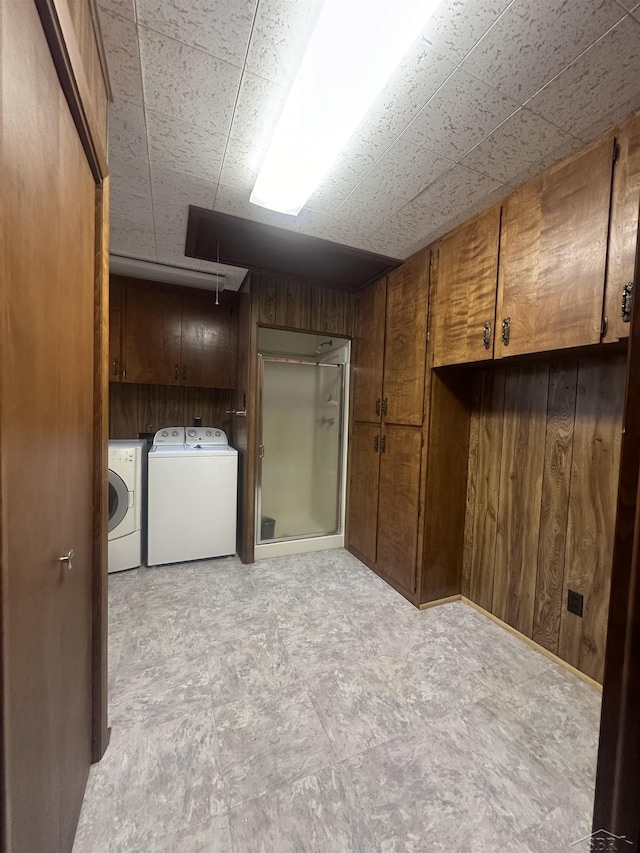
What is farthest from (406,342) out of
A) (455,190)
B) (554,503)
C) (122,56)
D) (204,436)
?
(204,436)

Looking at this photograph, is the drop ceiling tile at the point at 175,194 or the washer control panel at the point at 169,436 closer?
the drop ceiling tile at the point at 175,194

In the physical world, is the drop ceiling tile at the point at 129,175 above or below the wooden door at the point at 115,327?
above

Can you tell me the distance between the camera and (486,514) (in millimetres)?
2180

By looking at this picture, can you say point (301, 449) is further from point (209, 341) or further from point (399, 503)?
point (209, 341)

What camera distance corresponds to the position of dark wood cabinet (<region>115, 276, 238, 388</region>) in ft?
9.57

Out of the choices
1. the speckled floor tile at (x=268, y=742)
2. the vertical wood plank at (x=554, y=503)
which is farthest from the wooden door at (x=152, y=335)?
the vertical wood plank at (x=554, y=503)

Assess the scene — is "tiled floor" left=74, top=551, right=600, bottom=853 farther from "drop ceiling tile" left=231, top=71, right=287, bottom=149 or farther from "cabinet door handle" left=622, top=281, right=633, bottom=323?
"drop ceiling tile" left=231, top=71, right=287, bottom=149

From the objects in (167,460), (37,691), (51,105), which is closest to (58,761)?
(37,691)

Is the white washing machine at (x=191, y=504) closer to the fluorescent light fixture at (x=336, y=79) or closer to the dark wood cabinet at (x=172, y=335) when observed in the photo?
the dark wood cabinet at (x=172, y=335)

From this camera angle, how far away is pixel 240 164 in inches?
60.9

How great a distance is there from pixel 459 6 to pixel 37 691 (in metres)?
1.98

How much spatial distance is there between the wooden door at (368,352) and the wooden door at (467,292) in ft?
1.91

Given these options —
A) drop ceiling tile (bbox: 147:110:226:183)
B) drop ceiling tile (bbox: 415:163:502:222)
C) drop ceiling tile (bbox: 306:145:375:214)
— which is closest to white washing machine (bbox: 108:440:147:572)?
drop ceiling tile (bbox: 147:110:226:183)

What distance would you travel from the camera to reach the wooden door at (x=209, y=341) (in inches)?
123
